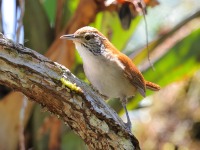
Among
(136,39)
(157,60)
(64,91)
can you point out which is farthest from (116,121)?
(136,39)

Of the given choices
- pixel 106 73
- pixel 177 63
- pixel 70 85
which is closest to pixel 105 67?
pixel 106 73

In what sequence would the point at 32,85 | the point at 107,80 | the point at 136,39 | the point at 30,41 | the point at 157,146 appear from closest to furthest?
the point at 32,85 < the point at 107,80 < the point at 30,41 < the point at 136,39 < the point at 157,146

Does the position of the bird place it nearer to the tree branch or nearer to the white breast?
the white breast

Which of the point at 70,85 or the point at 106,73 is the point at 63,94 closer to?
the point at 70,85

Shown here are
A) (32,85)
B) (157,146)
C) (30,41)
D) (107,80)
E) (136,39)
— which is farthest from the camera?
(157,146)

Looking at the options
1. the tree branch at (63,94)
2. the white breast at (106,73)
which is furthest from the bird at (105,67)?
the tree branch at (63,94)

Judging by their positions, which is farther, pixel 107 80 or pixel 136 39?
pixel 136 39

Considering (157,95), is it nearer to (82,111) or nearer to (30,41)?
(30,41)

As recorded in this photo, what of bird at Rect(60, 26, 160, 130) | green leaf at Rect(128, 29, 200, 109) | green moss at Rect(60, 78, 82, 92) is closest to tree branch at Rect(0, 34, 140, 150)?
green moss at Rect(60, 78, 82, 92)
